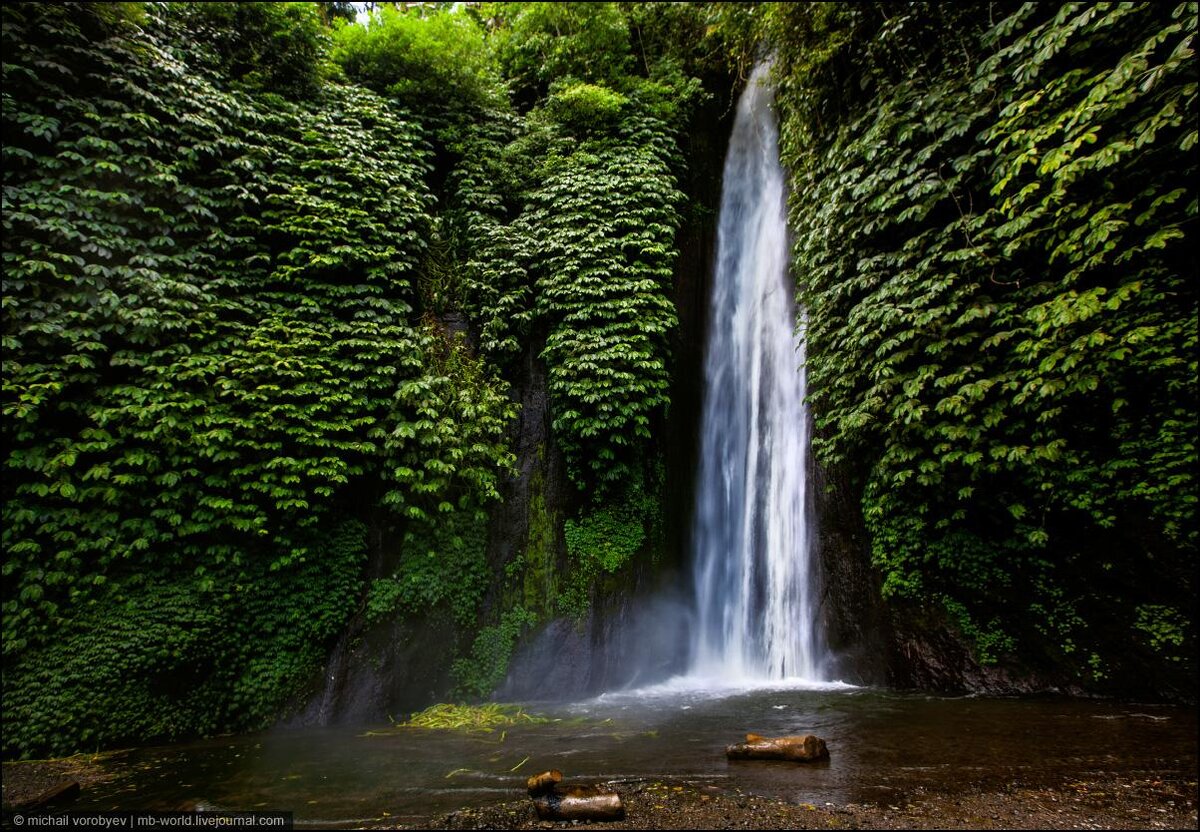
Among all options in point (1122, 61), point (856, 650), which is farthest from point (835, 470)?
point (1122, 61)

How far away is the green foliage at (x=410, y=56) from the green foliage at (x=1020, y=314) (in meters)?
6.77

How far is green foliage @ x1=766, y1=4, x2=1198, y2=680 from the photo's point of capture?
4.46m

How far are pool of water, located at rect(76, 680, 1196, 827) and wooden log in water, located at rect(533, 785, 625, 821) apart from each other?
0.46 m

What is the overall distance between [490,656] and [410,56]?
34.5ft

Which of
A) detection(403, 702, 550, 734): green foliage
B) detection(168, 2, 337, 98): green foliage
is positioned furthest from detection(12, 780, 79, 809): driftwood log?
detection(168, 2, 337, 98): green foliage

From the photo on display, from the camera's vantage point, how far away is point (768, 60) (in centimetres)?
1072

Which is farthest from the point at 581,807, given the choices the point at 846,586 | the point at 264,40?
the point at 264,40

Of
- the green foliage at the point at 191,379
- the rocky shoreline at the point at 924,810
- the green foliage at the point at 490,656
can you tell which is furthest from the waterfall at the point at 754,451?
the rocky shoreline at the point at 924,810

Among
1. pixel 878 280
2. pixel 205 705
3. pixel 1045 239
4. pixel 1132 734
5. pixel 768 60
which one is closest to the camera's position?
pixel 1132 734

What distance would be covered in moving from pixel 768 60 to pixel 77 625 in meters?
14.3

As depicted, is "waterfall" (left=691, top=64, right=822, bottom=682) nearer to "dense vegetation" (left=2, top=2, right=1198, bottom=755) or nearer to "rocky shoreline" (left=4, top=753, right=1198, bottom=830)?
"dense vegetation" (left=2, top=2, right=1198, bottom=755)

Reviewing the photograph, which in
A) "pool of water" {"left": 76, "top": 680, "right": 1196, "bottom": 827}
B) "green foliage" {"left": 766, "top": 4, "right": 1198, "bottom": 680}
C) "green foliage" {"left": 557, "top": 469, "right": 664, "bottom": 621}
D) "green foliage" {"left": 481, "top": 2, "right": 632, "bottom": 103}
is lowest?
"pool of water" {"left": 76, "top": 680, "right": 1196, "bottom": 827}

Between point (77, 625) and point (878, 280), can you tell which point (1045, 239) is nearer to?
point (878, 280)

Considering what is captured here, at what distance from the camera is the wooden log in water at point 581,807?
291 cm
